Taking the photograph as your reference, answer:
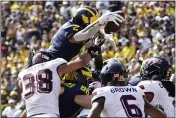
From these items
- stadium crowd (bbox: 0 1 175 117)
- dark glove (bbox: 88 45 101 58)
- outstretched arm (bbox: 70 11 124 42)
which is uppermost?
outstretched arm (bbox: 70 11 124 42)

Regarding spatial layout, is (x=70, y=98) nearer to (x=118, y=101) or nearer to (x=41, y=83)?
(x=41, y=83)

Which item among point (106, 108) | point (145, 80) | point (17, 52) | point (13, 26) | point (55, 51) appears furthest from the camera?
point (13, 26)

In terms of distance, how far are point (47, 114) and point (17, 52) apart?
41.7 ft

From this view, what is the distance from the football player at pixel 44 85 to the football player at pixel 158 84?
78cm

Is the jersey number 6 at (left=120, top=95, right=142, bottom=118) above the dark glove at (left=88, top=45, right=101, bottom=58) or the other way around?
the other way around

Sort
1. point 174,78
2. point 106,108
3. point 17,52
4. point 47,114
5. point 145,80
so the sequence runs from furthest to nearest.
Answer: point 17,52 → point 174,78 → point 145,80 → point 47,114 → point 106,108

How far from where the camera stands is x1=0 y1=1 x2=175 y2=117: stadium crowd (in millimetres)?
16047

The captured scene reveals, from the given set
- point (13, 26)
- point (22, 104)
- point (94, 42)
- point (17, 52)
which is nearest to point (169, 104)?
point (94, 42)

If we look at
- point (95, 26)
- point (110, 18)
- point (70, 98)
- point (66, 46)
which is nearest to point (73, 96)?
point (70, 98)

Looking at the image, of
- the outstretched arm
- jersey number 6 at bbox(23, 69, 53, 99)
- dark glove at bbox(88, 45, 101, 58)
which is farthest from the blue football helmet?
jersey number 6 at bbox(23, 69, 53, 99)

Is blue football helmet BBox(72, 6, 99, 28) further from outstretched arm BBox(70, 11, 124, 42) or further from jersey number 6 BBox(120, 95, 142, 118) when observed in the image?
jersey number 6 BBox(120, 95, 142, 118)

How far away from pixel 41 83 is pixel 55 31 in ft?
39.9

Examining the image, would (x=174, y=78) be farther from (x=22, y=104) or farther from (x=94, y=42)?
(x=22, y=104)

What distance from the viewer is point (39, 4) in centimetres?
2314
